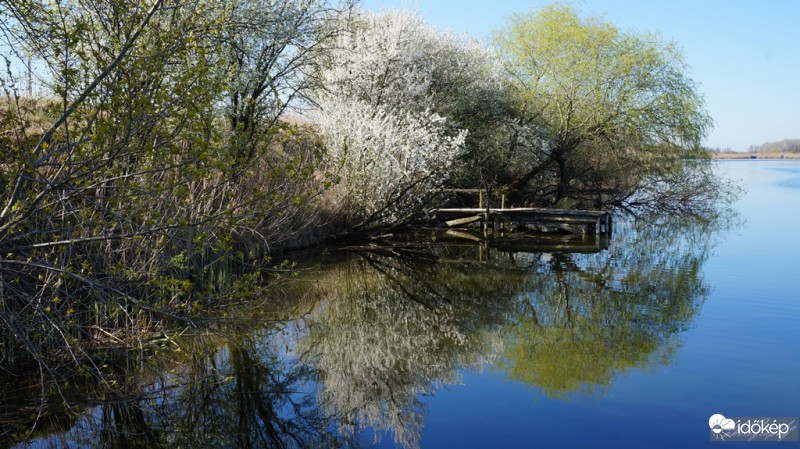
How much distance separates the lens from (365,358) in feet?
30.9

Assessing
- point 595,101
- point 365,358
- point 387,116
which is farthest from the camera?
point 595,101

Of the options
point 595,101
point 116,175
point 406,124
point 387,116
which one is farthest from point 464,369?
point 595,101

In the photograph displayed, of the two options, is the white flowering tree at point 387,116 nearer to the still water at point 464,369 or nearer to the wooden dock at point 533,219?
the wooden dock at point 533,219

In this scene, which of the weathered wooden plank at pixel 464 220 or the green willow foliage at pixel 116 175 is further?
the weathered wooden plank at pixel 464 220

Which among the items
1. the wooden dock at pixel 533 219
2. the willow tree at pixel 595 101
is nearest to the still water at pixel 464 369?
the wooden dock at pixel 533 219

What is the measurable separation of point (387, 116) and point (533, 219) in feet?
21.1

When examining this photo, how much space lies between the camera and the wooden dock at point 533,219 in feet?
76.0

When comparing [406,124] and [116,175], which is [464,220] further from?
[116,175]

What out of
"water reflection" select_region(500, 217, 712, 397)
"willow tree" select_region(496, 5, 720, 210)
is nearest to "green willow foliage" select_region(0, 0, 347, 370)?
"water reflection" select_region(500, 217, 712, 397)

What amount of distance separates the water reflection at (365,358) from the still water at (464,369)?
0.03 metres

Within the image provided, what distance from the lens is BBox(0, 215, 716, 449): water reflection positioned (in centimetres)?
706

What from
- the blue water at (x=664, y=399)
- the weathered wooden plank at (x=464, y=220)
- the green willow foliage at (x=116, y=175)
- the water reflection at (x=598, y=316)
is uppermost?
the green willow foliage at (x=116, y=175)

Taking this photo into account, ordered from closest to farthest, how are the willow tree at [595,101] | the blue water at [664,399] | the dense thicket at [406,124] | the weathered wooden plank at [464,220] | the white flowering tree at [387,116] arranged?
the blue water at [664,399] < the dense thicket at [406,124] < the white flowering tree at [387,116] < the weathered wooden plank at [464,220] < the willow tree at [595,101]

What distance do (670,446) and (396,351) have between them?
160 inches
